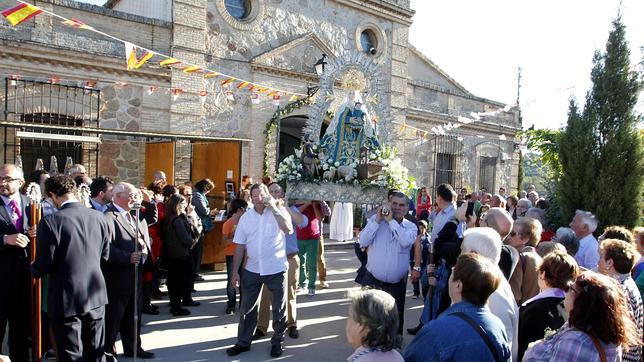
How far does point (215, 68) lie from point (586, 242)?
379 inches

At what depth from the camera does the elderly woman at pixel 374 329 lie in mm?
2387

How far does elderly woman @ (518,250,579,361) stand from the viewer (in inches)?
129

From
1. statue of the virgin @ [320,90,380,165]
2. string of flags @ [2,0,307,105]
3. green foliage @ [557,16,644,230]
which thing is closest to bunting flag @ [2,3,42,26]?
string of flags @ [2,0,307,105]

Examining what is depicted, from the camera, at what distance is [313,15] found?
14.7m

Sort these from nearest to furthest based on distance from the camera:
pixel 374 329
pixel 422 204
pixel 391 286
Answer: pixel 374 329
pixel 391 286
pixel 422 204

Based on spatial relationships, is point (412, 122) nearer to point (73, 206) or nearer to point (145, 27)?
point (145, 27)

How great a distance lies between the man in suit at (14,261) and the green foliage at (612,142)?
6891 millimetres

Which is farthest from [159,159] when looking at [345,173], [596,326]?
[596,326]

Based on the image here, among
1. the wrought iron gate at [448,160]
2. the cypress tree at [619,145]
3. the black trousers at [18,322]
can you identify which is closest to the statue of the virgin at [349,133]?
the cypress tree at [619,145]

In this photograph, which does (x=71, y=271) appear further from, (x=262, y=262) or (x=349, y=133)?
(x=349, y=133)

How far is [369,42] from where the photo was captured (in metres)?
16.6

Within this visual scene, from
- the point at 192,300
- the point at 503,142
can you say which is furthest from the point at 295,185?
the point at 503,142

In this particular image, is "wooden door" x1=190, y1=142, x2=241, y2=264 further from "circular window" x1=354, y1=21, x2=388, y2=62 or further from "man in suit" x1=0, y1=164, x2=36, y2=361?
"man in suit" x1=0, y1=164, x2=36, y2=361

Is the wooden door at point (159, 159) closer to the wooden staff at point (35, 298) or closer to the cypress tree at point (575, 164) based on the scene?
the wooden staff at point (35, 298)
